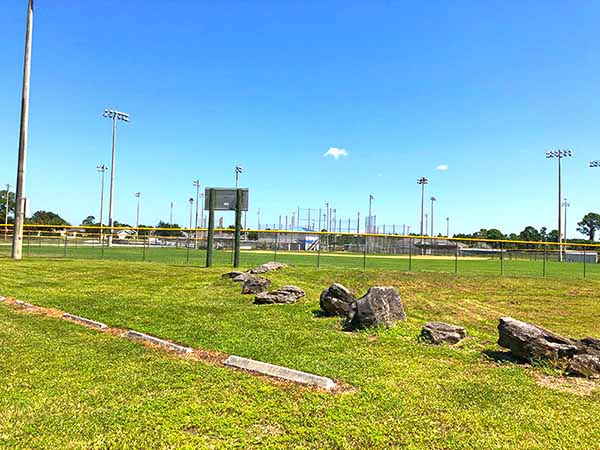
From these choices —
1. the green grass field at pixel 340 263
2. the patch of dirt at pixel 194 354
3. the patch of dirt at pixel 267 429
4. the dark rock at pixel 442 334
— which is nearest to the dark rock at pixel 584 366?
the dark rock at pixel 442 334

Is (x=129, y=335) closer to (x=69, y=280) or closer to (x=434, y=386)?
(x=434, y=386)

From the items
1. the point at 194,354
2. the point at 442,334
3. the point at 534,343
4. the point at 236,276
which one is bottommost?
the point at 194,354

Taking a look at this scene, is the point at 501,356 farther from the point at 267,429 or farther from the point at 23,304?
the point at 23,304

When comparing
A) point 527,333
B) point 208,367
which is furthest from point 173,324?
point 527,333

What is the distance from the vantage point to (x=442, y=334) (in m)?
6.86

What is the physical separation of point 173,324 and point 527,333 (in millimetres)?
5427

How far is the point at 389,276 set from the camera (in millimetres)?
16766

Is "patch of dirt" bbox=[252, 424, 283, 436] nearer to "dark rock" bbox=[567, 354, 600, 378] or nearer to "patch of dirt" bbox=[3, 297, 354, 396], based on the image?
"patch of dirt" bbox=[3, 297, 354, 396]

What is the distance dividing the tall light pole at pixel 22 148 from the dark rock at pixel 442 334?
19809 millimetres

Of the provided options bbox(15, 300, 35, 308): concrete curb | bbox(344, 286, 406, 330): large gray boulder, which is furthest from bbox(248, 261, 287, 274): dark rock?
bbox(344, 286, 406, 330): large gray boulder

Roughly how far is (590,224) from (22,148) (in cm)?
15687

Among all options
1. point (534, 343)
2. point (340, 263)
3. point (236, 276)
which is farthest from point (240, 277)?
point (340, 263)

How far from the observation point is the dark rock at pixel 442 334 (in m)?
6.78

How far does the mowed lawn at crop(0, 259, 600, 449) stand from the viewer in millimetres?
3408
